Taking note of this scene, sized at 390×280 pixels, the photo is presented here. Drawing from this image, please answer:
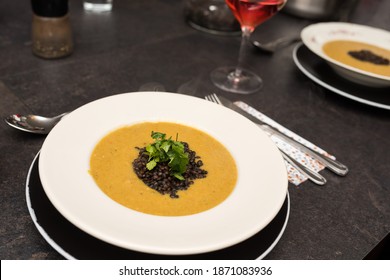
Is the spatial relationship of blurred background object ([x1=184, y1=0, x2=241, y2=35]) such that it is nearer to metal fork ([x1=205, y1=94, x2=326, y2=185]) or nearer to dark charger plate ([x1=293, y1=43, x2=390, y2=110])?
dark charger plate ([x1=293, y1=43, x2=390, y2=110])

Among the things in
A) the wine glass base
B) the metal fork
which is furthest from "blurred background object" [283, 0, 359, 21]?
the metal fork

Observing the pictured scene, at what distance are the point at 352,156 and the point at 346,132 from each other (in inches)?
4.0

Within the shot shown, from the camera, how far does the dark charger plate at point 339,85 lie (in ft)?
3.78

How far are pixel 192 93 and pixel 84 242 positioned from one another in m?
0.62

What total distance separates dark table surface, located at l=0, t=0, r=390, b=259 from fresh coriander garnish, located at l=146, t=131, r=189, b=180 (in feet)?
0.66

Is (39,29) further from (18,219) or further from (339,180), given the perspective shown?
(339,180)

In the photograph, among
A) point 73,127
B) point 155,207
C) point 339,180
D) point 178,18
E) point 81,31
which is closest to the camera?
point 155,207

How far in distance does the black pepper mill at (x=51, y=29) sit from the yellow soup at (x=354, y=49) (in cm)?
73

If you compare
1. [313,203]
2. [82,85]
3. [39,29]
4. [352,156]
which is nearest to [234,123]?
[313,203]

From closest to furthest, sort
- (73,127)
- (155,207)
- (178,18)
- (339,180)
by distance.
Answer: (155,207), (73,127), (339,180), (178,18)

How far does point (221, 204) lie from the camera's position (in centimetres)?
68

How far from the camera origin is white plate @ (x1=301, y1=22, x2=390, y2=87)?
1142 millimetres

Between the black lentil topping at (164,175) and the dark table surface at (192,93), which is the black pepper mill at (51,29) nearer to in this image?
the dark table surface at (192,93)

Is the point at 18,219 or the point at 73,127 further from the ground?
the point at 73,127
